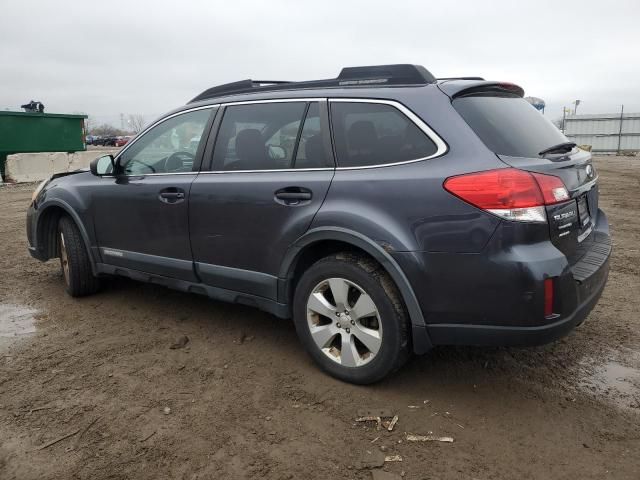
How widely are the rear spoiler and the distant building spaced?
32143 mm

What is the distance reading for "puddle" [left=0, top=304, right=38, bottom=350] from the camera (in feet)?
13.3

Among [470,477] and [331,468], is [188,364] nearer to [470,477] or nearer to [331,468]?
[331,468]

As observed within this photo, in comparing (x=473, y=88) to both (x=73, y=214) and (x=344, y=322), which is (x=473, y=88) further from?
(x=73, y=214)

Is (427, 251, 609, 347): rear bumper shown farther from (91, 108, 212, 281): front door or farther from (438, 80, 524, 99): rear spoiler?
(91, 108, 212, 281): front door

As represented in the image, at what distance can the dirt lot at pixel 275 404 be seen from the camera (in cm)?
249

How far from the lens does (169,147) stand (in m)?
4.15

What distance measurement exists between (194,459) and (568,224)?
87.0 inches

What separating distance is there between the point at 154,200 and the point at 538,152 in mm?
2685

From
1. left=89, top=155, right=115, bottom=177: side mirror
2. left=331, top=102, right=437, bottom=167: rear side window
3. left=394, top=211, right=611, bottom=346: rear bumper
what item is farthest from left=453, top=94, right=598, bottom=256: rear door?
left=89, top=155, right=115, bottom=177: side mirror

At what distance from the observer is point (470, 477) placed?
2373 mm

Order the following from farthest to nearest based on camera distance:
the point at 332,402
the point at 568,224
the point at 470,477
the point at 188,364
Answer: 1. the point at 188,364
2. the point at 332,402
3. the point at 568,224
4. the point at 470,477

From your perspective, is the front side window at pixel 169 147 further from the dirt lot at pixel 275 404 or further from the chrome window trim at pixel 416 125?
the chrome window trim at pixel 416 125

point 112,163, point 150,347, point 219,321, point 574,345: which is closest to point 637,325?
point 574,345

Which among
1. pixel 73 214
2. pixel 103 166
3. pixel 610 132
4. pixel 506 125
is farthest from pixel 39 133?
pixel 610 132
